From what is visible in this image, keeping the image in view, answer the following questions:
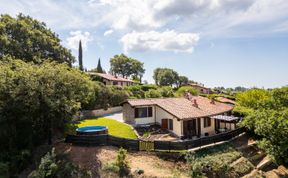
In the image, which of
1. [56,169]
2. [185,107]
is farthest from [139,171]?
[185,107]

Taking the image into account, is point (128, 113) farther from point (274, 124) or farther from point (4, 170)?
point (274, 124)

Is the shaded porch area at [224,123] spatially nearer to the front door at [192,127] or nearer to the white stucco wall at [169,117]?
the front door at [192,127]

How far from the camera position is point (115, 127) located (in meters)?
28.9

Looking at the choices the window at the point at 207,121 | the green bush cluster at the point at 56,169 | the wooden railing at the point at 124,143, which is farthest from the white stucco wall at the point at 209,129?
the green bush cluster at the point at 56,169

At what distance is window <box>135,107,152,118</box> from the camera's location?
1204 inches

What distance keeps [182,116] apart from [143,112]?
19.9 ft

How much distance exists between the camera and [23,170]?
1997 centimetres

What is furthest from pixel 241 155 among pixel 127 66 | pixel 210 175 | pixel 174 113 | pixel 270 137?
pixel 127 66

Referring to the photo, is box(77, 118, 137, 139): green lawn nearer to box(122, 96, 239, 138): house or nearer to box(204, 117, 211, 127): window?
box(122, 96, 239, 138): house

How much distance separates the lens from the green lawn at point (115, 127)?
2627 centimetres

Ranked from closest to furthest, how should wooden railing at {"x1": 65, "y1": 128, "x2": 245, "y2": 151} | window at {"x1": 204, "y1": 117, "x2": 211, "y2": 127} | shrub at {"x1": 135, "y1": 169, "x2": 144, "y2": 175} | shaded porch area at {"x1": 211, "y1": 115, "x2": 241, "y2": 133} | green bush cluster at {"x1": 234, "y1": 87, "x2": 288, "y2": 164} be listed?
1. shrub at {"x1": 135, "y1": 169, "x2": 144, "y2": 175}
2. green bush cluster at {"x1": 234, "y1": 87, "x2": 288, "y2": 164}
3. wooden railing at {"x1": 65, "y1": 128, "x2": 245, "y2": 151}
4. window at {"x1": 204, "y1": 117, "x2": 211, "y2": 127}
5. shaded porch area at {"x1": 211, "y1": 115, "x2": 241, "y2": 133}

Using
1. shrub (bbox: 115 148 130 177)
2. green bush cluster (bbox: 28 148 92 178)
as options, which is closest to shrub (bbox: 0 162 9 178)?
green bush cluster (bbox: 28 148 92 178)

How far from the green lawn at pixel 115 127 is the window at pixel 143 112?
1980 millimetres

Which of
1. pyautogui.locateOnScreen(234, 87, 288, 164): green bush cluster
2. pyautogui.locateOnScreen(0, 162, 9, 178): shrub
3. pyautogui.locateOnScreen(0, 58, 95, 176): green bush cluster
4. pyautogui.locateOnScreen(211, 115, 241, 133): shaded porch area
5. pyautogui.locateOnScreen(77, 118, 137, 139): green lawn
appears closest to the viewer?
pyautogui.locateOnScreen(0, 162, 9, 178): shrub
